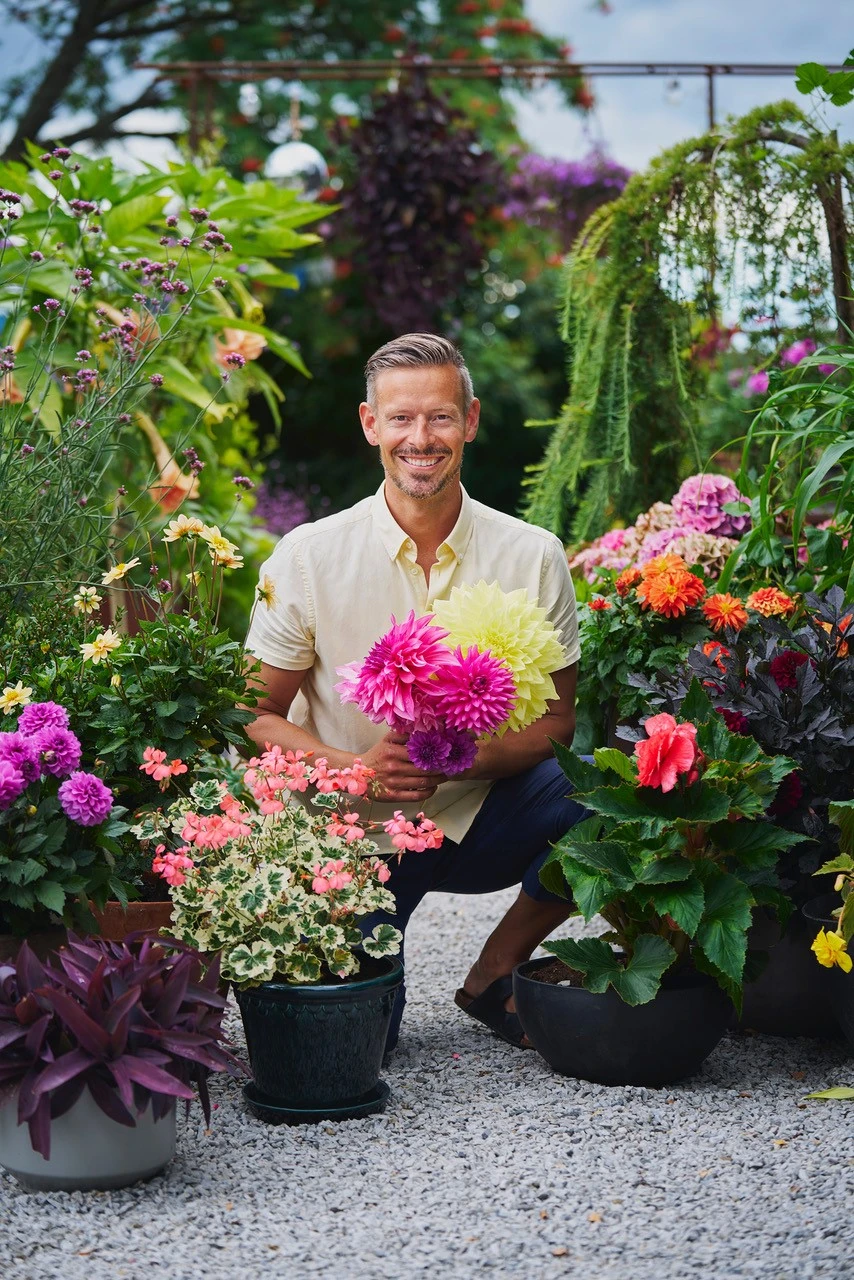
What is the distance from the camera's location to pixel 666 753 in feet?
6.99

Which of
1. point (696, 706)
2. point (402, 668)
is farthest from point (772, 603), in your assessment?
point (402, 668)

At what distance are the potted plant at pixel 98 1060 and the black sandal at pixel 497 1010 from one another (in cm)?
78

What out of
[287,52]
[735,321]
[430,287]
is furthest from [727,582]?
[287,52]

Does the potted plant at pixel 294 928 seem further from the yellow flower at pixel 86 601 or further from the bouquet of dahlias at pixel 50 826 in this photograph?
the yellow flower at pixel 86 601

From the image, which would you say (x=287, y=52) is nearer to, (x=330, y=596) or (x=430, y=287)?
(x=430, y=287)

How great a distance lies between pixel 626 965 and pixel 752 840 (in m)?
0.30

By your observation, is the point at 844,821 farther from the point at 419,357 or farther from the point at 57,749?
the point at 57,749

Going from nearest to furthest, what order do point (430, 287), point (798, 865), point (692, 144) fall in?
point (798, 865)
point (692, 144)
point (430, 287)

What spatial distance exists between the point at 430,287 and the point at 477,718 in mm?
4665

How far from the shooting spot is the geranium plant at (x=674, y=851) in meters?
2.13

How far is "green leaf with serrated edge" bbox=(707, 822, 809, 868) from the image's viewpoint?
7.28 ft

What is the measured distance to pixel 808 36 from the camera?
6.76m

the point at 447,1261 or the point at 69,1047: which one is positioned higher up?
the point at 69,1047

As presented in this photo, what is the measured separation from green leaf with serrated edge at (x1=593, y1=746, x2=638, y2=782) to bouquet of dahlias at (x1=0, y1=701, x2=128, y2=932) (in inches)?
32.1
